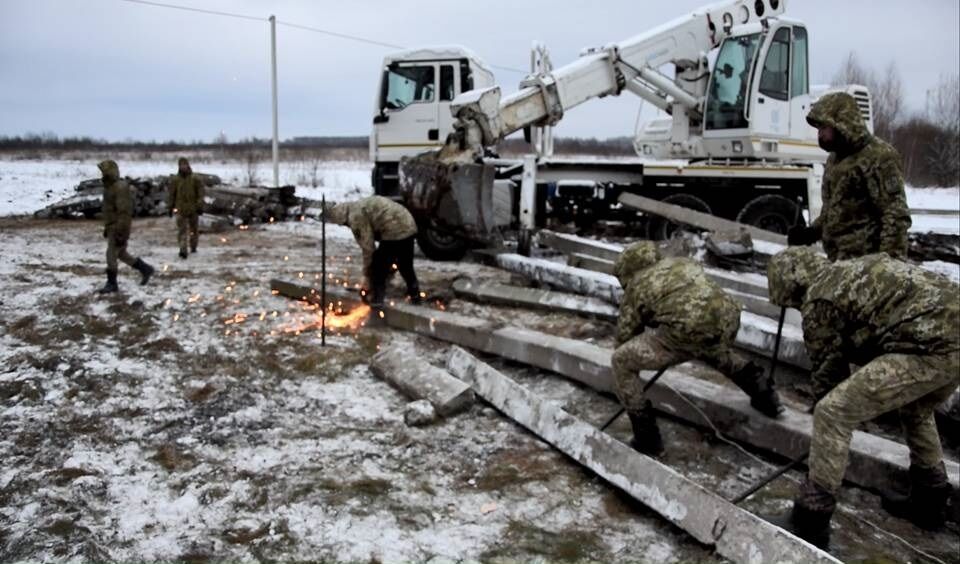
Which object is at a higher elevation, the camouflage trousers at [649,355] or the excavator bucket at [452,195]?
the excavator bucket at [452,195]

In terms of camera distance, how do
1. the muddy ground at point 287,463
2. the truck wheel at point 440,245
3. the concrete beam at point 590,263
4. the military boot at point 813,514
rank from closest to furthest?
the military boot at point 813,514 < the muddy ground at point 287,463 < the concrete beam at point 590,263 < the truck wheel at point 440,245

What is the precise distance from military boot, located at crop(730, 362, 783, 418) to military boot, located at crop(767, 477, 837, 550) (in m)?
1.01

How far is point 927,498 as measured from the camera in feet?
12.0

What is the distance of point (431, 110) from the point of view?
40.7 feet

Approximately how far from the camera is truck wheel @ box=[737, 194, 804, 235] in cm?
1118

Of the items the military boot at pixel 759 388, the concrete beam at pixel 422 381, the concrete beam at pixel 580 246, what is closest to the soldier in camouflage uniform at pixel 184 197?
the concrete beam at pixel 580 246

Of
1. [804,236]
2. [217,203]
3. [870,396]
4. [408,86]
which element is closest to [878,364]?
[870,396]

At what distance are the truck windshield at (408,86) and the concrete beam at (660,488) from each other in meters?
8.25

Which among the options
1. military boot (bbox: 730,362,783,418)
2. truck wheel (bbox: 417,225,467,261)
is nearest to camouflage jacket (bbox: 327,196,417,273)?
truck wheel (bbox: 417,225,467,261)

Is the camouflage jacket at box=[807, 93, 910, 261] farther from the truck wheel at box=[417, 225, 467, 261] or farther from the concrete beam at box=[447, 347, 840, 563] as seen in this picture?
the truck wheel at box=[417, 225, 467, 261]

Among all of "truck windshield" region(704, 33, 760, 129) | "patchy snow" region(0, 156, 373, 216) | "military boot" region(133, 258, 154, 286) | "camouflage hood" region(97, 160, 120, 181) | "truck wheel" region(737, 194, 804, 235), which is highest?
"truck windshield" region(704, 33, 760, 129)

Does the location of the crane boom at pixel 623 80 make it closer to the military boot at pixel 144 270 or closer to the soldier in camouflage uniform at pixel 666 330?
the military boot at pixel 144 270

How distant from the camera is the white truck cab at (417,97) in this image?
1223cm

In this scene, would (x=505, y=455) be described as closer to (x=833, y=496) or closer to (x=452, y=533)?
(x=452, y=533)
